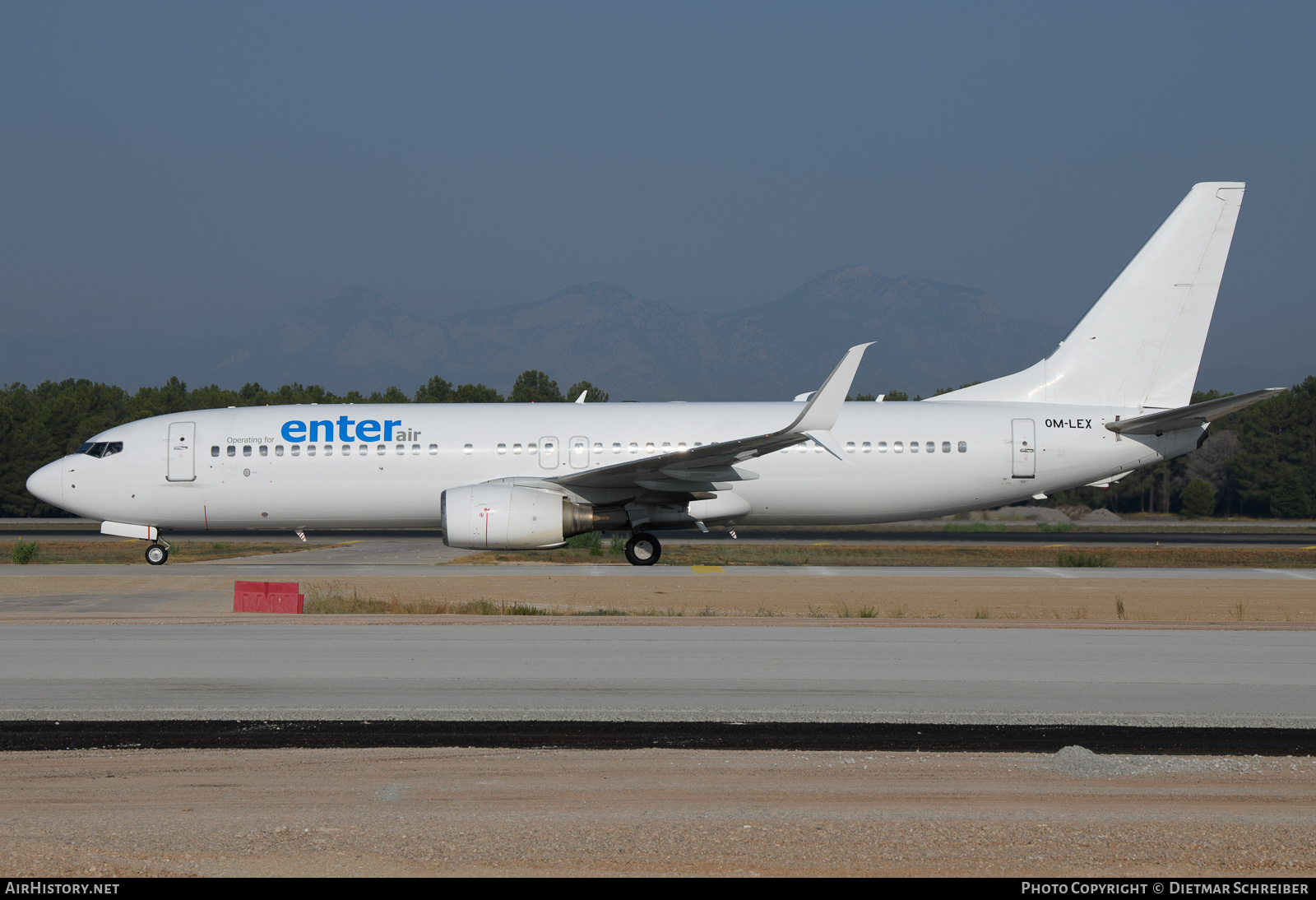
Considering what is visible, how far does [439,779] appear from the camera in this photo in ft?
22.8

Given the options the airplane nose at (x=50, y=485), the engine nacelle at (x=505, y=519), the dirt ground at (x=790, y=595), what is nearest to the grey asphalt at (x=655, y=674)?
the dirt ground at (x=790, y=595)

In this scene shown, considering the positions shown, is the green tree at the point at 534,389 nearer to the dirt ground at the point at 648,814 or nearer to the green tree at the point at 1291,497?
the green tree at the point at 1291,497

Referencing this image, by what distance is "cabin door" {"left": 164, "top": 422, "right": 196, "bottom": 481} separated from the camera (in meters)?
23.5

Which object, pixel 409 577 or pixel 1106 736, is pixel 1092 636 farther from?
pixel 409 577

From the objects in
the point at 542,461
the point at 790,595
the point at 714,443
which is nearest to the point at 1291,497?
the point at 714,443

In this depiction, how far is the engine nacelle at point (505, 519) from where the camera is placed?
67.5 ft

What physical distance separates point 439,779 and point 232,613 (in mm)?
10206

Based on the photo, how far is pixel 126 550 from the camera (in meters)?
31.6

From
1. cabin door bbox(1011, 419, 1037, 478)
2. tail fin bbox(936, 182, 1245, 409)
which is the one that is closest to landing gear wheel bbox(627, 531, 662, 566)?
cabin door bbox(1011, 419, 1037, 478)

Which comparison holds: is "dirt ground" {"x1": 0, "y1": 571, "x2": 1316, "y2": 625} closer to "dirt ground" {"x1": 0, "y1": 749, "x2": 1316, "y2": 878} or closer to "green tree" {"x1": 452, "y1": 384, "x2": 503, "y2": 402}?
"dirt ground" {"x1": 0, "y1": 749, "x2": 1316, "y2": 878}

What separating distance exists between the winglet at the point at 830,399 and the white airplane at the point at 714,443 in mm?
2359

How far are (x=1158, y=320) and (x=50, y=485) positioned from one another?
25210 mm

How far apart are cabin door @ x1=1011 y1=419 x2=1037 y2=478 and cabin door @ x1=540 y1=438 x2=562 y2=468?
1000cm

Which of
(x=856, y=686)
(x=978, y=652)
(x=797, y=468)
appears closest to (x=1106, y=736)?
(x=856, y=686)
